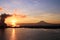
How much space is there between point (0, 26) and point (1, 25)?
1.90m

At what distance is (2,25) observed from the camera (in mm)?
176625

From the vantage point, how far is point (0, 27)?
175500 mm

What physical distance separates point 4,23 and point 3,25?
485cm

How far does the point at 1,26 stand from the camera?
177m

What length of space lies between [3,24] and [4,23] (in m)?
3.91

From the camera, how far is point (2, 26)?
177 m

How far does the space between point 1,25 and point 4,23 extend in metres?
6.22

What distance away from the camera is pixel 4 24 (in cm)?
18100

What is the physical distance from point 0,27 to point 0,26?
1.16 m

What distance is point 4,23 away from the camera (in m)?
183

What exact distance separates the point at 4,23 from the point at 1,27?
23.9ft

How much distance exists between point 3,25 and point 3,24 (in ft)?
4.05

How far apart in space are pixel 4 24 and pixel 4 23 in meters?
2.06

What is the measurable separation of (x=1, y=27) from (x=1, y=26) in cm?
107
